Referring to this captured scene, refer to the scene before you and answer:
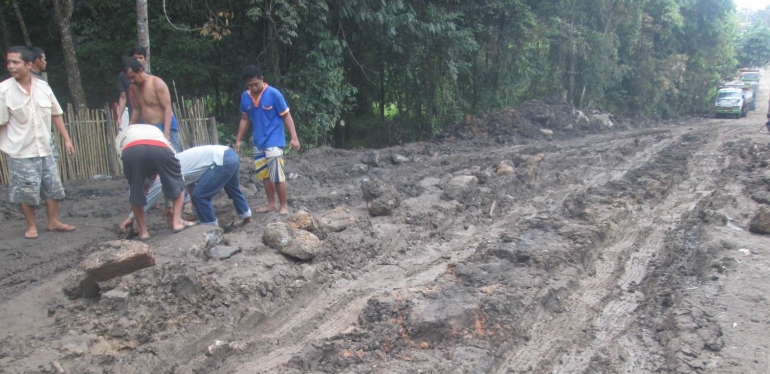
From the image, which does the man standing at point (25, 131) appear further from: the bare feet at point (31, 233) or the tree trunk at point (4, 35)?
the tree trunk at point (4, 35)

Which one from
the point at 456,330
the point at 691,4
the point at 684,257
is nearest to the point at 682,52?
the point at 691,4

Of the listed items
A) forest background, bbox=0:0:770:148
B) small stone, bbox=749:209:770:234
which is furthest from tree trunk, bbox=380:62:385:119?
small stone, bbox=749:209:770:234

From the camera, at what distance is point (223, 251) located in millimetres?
4551

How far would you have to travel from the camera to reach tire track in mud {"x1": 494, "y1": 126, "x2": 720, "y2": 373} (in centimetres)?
347

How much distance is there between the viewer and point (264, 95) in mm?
5844

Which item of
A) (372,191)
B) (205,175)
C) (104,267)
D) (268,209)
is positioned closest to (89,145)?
(268,209)

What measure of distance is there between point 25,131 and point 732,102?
2492 centimetres

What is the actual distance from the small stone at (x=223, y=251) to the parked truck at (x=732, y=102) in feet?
77.8

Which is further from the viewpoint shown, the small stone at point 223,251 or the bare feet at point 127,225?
the bare feet at point 127,225

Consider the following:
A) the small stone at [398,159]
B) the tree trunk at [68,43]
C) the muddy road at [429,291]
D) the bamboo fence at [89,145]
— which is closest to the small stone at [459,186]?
the muddy road at [429,291]

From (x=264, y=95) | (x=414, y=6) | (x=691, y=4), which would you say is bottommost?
(x=264, y=95)

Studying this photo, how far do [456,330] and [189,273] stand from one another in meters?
1.92

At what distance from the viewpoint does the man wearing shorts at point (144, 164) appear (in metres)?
4.66

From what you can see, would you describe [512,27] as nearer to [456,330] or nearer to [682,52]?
[682,52]
